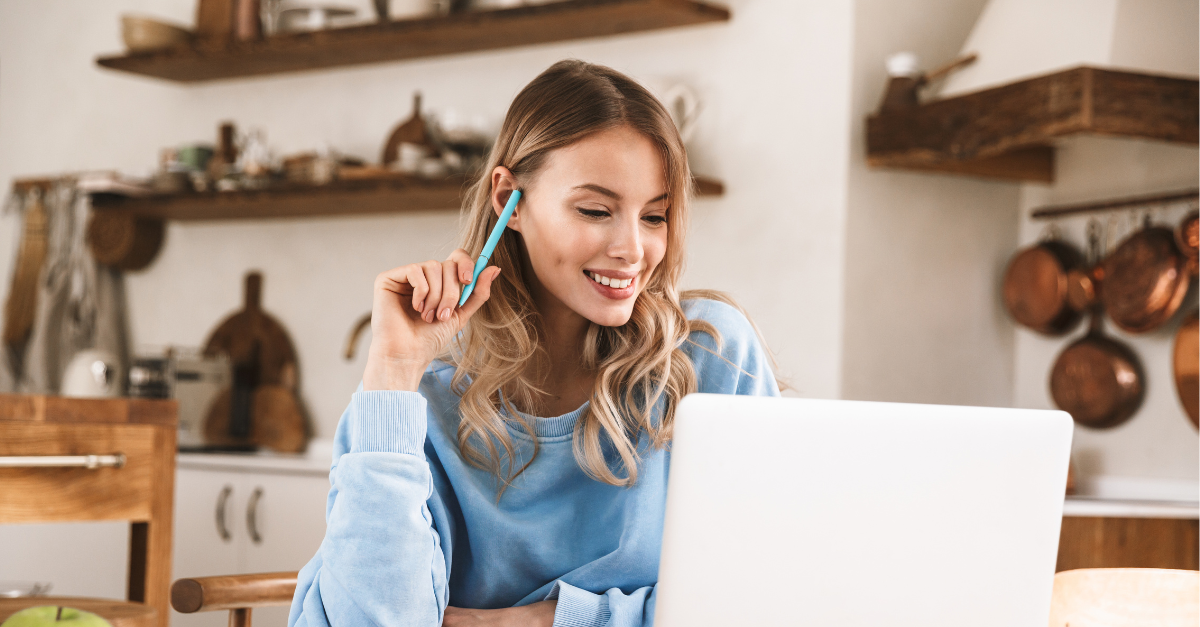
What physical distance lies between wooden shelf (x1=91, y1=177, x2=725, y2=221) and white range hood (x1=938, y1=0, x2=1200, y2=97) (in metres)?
0.70

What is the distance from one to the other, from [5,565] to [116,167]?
1.38 m

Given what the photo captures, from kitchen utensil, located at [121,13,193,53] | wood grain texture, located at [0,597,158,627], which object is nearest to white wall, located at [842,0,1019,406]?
wood grain texture, located at [0,597,158,627]

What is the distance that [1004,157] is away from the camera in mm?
2629

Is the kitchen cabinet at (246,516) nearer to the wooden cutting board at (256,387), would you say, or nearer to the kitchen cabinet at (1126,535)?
the wooden cutting board at (256,387)

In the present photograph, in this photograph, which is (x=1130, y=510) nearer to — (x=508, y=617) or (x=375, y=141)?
(x=508, y=617)

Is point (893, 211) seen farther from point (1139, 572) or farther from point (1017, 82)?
point (1139, 572)

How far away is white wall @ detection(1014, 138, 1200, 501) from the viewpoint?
8.06 feet

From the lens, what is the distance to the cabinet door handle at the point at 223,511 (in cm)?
295

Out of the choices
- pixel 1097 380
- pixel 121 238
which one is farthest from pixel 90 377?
pixel 1097 380

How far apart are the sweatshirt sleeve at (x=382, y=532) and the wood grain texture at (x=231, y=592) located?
13cm

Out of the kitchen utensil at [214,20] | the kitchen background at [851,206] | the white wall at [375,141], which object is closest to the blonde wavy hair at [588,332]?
the kitchen background at [851,206]

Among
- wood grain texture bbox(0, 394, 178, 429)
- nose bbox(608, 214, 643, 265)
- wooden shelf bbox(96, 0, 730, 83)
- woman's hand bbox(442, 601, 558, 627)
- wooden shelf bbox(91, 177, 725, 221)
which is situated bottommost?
woman's hand bbox(442, 601, 558, 627)

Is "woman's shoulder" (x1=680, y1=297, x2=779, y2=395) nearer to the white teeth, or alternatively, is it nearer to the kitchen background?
the white teeth

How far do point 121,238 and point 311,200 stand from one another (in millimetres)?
888
